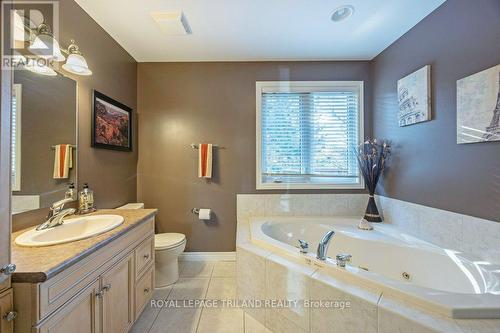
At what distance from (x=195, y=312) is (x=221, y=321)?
0.24 meters

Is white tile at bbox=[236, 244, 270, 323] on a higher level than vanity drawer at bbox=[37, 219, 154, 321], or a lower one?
lower

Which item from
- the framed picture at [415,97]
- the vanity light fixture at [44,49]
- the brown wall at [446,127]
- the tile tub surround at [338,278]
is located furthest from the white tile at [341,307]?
the vanity light fixture at [44,49]

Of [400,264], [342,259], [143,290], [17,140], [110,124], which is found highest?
[110,124]

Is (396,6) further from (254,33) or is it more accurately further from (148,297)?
(148,297)

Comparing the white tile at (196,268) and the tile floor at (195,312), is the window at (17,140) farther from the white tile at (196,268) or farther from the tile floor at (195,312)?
the white tile at (196,268)

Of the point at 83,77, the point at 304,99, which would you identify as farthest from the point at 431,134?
the point at 83,77

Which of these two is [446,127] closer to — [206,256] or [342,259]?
[342,259]

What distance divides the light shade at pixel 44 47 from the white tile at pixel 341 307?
6.86ft

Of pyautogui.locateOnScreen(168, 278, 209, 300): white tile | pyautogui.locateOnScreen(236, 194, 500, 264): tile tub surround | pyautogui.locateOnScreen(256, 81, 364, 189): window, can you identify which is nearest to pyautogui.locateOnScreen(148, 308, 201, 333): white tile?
pyautogui.locateOnScreen(168, 278, 209, 300): white tile

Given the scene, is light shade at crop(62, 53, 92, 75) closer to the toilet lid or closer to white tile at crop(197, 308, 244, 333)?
the toilet lid

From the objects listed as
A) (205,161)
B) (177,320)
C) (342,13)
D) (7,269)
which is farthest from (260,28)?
(177,320)

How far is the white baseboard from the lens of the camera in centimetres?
255

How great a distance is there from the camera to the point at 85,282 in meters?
1.01

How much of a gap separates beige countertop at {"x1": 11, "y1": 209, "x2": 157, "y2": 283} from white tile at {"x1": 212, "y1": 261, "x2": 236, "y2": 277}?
1.35m
